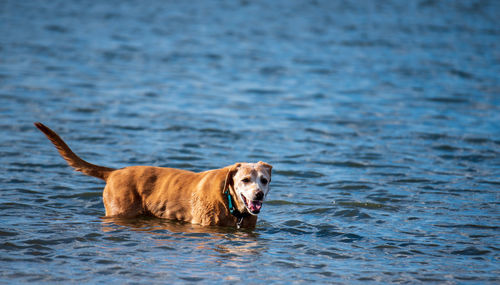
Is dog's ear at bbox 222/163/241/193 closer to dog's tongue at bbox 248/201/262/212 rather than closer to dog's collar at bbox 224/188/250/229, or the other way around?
dog's collar at bbox 224/188/250/229

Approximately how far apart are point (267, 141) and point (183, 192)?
6.87 meters

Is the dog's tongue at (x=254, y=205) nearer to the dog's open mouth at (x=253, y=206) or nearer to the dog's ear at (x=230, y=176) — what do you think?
the dog's open mouth at (x=253, y=206)

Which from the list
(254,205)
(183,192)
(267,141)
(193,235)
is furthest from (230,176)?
(267,141)

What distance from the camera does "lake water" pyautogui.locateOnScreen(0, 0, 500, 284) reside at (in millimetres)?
8023

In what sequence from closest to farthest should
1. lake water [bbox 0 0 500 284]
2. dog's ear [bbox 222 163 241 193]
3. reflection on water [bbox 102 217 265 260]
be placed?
lake water [bbox 0 0 500 284] → reflection on water [bbox 102 217 265 260] → dog's ear [bbox 222 163 241 193]

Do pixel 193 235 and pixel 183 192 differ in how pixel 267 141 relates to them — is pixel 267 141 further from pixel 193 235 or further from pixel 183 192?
pixel 193 235

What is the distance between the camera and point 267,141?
15.8 metres

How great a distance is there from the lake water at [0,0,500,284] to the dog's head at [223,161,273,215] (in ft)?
1.54

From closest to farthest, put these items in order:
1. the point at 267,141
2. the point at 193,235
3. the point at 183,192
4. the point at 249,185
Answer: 1. the point at 249,185
2. the point at 193,235
3. the point at 183,192
4. the point at 267,141

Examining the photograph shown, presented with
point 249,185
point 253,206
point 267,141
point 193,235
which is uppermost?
point 249,185

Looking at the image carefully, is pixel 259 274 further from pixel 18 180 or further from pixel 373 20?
pixel 373 20

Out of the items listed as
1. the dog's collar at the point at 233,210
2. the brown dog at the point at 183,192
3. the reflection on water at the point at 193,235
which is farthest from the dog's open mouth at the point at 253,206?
the reflection on water at the point at 193,235

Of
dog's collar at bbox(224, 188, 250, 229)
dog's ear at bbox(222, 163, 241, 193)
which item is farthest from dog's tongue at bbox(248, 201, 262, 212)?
dog's ear at bbox(222, 163, 241, 193)

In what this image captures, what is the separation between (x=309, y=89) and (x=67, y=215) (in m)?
14.4
